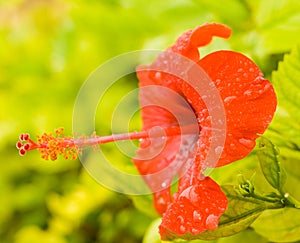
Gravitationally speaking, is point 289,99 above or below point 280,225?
above

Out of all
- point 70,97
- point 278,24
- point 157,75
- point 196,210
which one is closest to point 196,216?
point 196,210

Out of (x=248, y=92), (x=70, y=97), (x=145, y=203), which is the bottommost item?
(x=70, y=97)

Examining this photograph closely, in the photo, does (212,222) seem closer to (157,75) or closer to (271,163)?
(271,163)

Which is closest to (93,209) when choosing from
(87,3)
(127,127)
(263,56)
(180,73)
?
(127,127)

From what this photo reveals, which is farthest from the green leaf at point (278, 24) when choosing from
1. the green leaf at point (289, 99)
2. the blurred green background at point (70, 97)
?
the green leaf at point (289, 99)

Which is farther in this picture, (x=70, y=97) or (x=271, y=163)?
(x=70, y=97)

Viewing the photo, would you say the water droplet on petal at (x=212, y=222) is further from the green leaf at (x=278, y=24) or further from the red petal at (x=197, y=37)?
the green leaf at (x=278, y=24)

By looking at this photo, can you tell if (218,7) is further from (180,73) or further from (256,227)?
(256,227)
